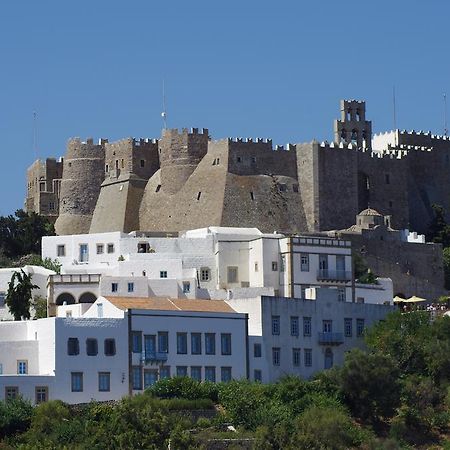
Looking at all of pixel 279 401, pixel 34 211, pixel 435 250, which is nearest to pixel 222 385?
pixel 279 401

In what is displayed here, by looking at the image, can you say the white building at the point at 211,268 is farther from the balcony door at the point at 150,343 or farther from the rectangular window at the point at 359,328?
the balcony door at the point at 150,343

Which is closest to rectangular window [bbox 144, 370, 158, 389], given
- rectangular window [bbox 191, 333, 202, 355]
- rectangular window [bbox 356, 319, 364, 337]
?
rectangular window [bbox 191, 333, 202, 355]

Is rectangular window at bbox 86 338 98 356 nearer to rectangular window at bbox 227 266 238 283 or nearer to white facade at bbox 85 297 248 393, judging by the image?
white facade at bbox 85 297 248 393

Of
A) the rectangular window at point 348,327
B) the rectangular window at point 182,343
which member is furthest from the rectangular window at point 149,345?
the rectangular window at point 348,327

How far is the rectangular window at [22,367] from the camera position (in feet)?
228

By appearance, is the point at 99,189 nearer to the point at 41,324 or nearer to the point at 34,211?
the point at 34,211

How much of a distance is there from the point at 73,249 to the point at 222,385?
24118 mm

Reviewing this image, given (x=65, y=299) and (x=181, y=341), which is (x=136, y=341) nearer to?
(x=181, y=341)

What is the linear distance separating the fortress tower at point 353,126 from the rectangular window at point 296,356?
3787 cm

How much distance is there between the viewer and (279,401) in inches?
2689

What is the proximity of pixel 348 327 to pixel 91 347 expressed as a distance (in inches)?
503

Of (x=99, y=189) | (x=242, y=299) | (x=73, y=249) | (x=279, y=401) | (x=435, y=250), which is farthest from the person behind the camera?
(x=99, y=189)

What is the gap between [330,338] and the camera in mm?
75312

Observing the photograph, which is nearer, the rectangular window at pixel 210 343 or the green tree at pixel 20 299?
the rectangular window at pixel 210 343
